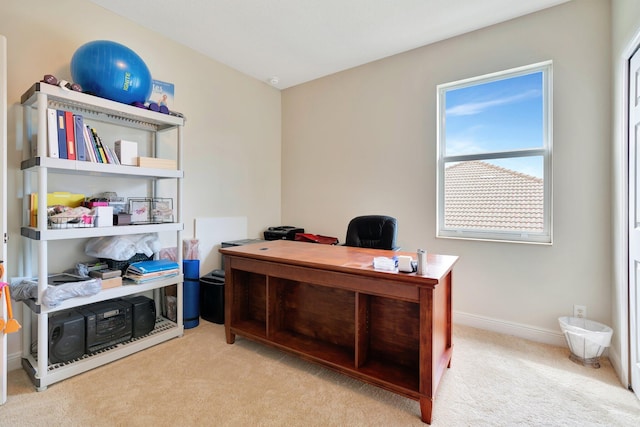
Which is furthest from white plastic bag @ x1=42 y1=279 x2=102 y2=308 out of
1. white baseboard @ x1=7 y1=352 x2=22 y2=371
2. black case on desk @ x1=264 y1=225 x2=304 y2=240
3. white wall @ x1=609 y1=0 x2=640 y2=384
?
white wall @ x1=609 y1=0 x2=640 y2=384

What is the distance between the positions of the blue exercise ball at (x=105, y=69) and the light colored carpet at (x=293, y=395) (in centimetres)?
193

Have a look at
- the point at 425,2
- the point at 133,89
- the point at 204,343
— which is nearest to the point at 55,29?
the point at 133,89

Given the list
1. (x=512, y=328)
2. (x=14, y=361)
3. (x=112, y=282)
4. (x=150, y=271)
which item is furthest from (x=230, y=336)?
(x=512, y=328)

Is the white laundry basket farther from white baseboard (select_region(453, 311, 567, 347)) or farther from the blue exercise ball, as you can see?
the blue exercise ball

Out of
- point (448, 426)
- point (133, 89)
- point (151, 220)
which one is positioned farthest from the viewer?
point (151, 220)

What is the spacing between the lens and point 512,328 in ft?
8.56

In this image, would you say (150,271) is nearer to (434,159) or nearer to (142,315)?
(142,315)

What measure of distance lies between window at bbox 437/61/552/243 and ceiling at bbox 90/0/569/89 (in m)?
0.55

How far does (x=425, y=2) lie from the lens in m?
2.37

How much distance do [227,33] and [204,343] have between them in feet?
9.25

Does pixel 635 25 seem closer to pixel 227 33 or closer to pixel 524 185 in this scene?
pixel 524 185

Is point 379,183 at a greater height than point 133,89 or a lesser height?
lesser

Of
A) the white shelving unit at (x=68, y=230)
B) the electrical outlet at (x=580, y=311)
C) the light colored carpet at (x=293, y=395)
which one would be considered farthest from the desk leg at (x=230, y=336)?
the electrical outlet at (x=580, y=311)

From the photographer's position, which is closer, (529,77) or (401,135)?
(529,77)
